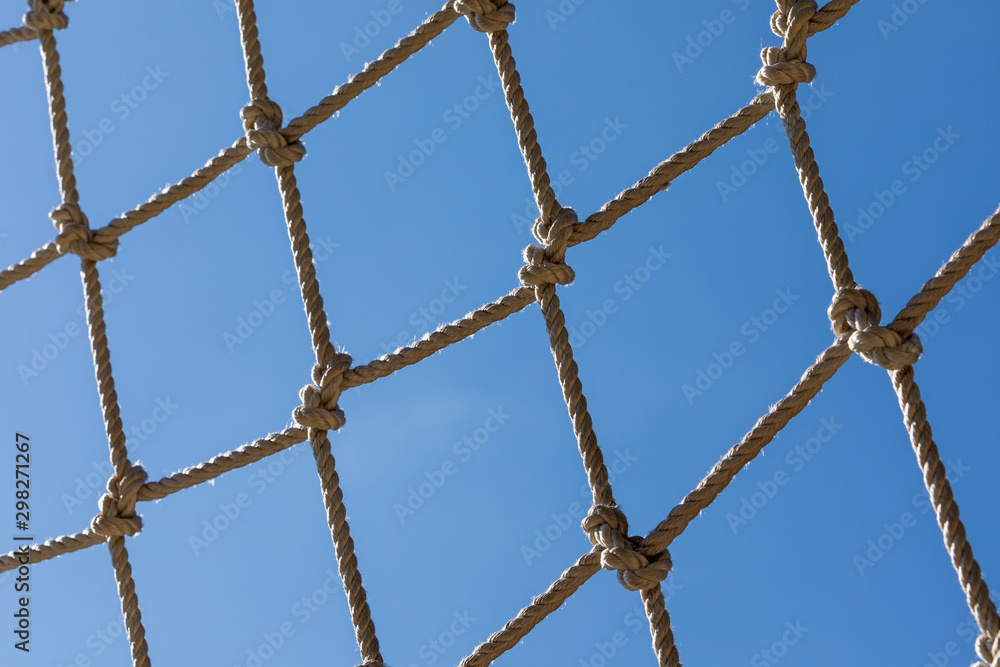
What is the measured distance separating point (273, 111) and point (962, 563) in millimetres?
851

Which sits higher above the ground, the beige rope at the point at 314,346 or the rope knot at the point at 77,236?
the rope knot at the point at 77,236

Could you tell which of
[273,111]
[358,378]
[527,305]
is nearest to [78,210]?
[273,111]

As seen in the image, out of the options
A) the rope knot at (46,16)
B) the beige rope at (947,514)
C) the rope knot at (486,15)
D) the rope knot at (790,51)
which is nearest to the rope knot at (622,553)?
the beige rope at (947,514)

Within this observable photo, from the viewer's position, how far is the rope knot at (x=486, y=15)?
1.09 metres

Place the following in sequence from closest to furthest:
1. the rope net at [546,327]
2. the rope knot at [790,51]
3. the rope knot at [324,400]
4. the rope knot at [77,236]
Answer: the rope net at [546,327], the rope knot at [790,51], the rope knot at [324,400], the rope knot at [77,236]

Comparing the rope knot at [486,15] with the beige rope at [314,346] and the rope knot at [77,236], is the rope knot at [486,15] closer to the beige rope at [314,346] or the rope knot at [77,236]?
the beige rope at [314,346]

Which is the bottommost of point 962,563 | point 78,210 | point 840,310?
point 962,563

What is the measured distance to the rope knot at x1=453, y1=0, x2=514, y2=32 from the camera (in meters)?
1.09

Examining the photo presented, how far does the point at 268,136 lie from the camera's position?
1.16m

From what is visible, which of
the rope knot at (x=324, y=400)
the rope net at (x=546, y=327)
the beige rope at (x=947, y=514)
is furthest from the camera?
the rope knot at (x=324, y=400)

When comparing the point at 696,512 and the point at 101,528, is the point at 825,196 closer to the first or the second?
the point at 696,512

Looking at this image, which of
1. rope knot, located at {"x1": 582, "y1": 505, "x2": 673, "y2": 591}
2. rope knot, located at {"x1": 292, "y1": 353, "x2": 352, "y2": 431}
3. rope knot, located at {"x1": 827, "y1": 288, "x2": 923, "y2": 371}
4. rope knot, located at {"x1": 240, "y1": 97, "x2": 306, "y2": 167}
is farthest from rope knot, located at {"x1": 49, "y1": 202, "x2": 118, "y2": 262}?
rope knot, located at {"x1": 827, "y1": 288, "x2": 923, "y2": 371}

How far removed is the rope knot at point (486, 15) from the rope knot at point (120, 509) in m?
0.63

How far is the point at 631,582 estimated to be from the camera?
0.86 metres
